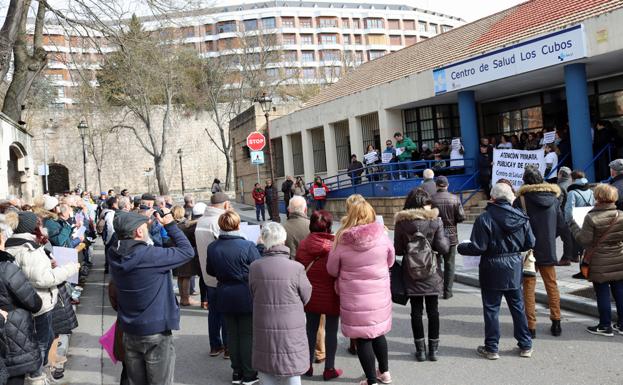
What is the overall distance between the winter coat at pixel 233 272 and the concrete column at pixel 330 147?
20.4 metres

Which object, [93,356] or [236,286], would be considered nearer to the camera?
[236,286]

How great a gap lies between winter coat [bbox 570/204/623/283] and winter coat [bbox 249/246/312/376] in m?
3.49

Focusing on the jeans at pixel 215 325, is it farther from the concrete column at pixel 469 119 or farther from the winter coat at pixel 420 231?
the concrete column at pixel 469 119

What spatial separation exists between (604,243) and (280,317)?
385 centimetres

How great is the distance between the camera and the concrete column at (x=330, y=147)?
25469 mm

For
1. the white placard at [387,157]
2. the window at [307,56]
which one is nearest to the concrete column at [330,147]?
the white placard at [387,157]

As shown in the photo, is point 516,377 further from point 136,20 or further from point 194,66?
point 194,66

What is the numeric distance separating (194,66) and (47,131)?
44.5 feet

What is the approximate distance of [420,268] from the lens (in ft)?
18.9

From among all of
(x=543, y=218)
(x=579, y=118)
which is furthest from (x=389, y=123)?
(x=543, y=218)

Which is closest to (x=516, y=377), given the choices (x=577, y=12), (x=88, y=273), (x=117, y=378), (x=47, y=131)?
(x=117, y=378)

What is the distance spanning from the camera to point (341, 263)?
512cm

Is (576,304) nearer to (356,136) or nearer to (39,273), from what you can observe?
(39,273)

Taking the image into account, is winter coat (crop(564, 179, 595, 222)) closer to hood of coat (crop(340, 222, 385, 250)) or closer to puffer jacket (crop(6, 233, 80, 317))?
hood of coat (crop(340, 222, 385, 250))
